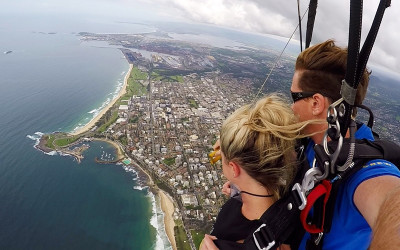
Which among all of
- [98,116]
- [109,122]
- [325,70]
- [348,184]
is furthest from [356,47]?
[98,116]

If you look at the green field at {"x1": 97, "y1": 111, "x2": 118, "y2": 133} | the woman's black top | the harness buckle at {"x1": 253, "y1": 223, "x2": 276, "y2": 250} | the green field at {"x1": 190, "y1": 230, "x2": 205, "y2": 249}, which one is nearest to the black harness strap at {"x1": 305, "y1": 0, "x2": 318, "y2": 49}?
the woman's black top

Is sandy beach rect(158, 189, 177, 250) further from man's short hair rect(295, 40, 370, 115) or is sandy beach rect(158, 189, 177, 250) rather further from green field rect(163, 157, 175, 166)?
man's short hair rect(295, 40, 370, 115)

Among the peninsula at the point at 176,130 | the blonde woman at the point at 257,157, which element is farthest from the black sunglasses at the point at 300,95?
the peninsula at the point at 176,130

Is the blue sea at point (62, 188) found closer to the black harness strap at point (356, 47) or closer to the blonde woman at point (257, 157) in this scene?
the blonde woman at point (257, 157)

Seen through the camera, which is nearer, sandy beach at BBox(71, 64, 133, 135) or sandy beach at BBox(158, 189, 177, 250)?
sandy beach at BBox(158, 189, 177, 250)

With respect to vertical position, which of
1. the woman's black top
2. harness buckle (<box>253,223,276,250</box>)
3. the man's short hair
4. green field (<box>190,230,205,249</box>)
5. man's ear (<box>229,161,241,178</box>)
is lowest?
green field (<box>190,230,205,249</box>)

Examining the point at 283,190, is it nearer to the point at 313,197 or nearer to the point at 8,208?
the point at 313,197
